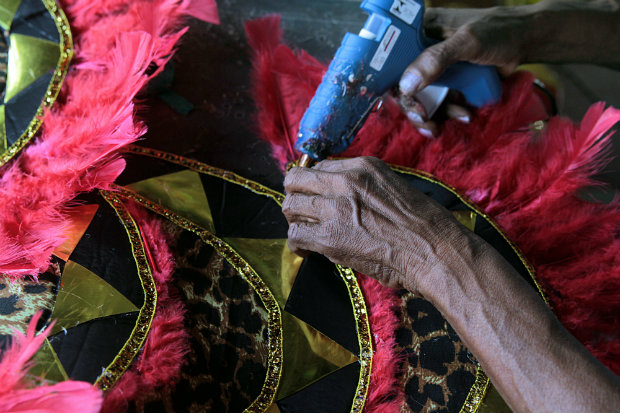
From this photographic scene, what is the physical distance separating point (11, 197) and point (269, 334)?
520mm

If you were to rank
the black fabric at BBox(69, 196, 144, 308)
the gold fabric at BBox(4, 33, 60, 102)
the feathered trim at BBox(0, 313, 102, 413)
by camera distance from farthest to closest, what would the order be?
the gold fabric at BBox(4, 33, 60, 102) < the black fabric at BBox(69, 196, 144, 308) < the feathered trim at BBox(0, 313, 102, 413)

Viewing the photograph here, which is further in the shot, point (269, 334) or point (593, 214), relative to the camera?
point (593, 214)

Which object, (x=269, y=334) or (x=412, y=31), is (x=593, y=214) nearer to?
(x=412, y=31)

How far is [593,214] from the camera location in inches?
41.6

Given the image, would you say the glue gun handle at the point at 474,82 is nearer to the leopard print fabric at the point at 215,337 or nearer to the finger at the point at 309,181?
the finger at the point at 309,181

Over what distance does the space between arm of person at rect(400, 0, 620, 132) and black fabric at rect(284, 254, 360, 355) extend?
41 centimetres

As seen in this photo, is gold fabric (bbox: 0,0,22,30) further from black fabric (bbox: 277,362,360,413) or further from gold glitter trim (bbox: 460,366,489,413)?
gold glitter trim (bbox: 460,366,489,413)

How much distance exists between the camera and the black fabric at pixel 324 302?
0.94 meters

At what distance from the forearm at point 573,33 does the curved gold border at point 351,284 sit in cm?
71

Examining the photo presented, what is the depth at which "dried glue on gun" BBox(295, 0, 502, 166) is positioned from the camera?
0.97 metres

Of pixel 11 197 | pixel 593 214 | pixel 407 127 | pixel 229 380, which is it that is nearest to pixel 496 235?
pixel 593 214

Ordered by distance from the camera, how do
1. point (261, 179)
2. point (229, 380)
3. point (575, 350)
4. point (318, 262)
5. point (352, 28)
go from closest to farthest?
1. point (575, 350)
2. point (229, 380)
3. point (318, 262)
4. point (261, 179)
5. point (352, 28)

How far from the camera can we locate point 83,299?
2.72ft

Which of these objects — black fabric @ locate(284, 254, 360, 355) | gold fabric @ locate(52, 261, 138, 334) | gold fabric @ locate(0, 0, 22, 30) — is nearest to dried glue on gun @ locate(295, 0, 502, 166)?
A: black fabric @ locate(284, 254, 360, 355)
